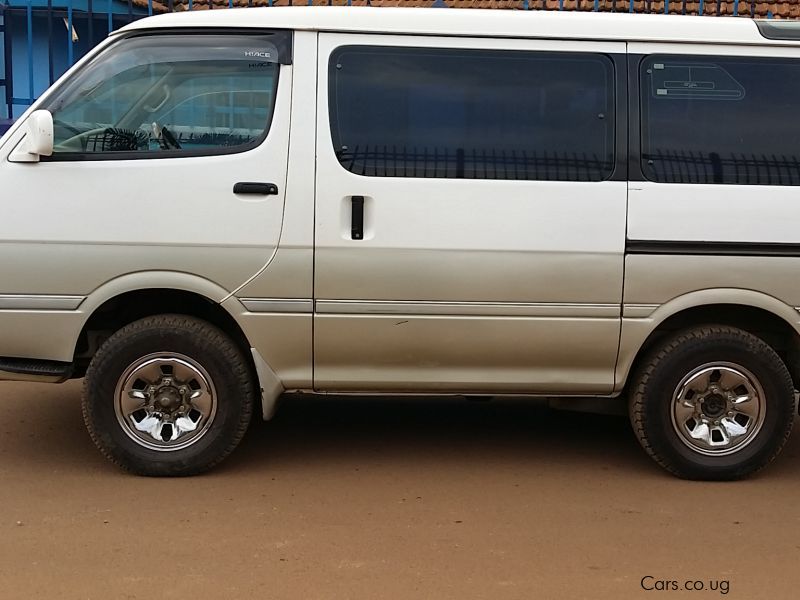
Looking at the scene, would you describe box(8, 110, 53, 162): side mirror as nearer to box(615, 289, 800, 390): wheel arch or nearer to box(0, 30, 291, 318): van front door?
box(0, 30, 291, 318): van front door

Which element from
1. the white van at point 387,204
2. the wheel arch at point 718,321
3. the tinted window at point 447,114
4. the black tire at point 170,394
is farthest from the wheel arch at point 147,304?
the wheel arch at point 718,321

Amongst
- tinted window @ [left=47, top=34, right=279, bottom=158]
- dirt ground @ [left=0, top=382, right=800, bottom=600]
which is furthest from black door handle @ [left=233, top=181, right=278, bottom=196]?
dirt ground @ [left=0, top=382, right=800, bottom=600]

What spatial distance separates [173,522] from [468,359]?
155 centimetres

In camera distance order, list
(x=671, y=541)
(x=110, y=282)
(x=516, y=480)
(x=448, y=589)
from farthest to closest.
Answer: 1. (x=516, y=480)
2. (x=110, y=282)
3. (x=671, y=541)
4. (x=448, y=589)

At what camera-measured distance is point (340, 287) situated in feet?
14.9

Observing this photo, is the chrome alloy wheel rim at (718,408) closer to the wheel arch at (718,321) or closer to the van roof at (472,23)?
the wheel arch at (718,321)

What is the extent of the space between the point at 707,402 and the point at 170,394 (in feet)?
8.65

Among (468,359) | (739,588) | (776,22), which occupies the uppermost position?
(776,22)

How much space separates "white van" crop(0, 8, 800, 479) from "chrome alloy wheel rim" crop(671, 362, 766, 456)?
0.30 feet

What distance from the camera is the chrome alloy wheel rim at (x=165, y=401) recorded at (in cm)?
462

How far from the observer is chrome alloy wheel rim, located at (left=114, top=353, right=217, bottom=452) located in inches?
182

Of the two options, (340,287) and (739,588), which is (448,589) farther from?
(340,287)

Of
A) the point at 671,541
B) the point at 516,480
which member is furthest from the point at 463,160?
the point at 671,541

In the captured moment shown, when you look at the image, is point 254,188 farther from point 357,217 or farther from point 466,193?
point 466,193
